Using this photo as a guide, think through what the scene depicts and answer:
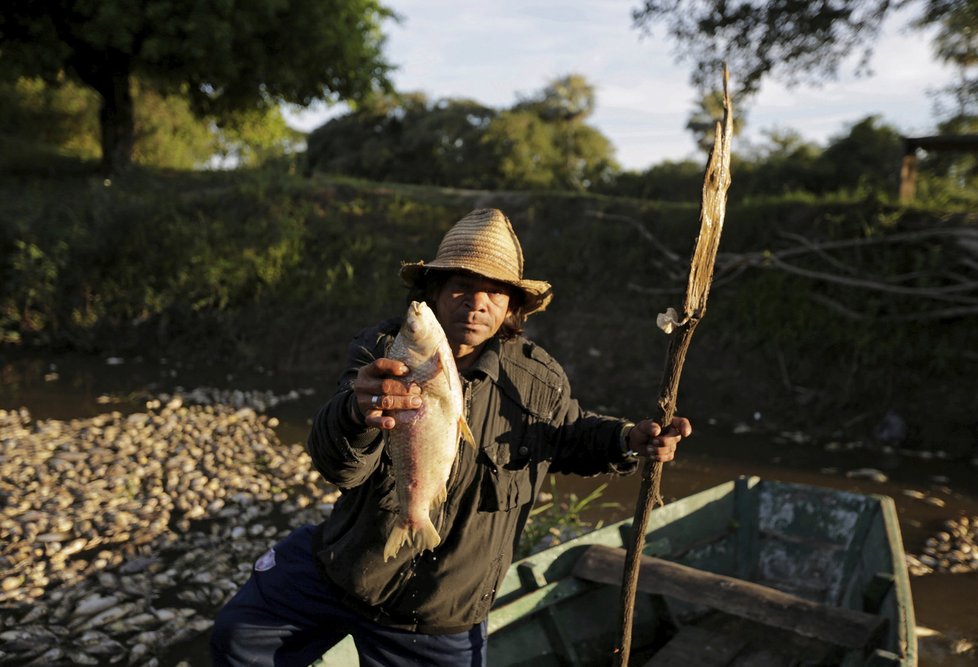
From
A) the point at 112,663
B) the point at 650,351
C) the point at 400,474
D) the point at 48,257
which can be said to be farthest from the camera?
the point at 48,257

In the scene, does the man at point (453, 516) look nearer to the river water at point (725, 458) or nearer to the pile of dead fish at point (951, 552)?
the river water at point (725, 458)

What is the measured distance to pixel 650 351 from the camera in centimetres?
1236

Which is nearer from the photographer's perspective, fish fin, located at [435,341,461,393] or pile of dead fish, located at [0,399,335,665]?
fish fin, located at [435,341,461,393]

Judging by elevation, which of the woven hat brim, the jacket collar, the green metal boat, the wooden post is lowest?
the green metal boat

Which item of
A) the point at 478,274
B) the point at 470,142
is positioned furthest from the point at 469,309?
the point at 470,142

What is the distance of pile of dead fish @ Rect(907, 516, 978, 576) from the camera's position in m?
6.98

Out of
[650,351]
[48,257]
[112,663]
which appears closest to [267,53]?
[48,257]

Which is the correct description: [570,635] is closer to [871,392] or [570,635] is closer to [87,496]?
[87,496]

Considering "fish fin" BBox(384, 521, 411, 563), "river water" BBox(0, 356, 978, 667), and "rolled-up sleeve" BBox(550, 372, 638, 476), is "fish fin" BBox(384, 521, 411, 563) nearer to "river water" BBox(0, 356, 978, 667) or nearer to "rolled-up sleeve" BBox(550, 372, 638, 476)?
"rolled-up sleeve" BBox(550, 372, 638, 476)

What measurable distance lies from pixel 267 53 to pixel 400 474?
1815 centimetres

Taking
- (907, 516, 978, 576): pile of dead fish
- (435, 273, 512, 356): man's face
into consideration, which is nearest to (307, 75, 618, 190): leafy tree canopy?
(907, 516, 978, 576): pile of dead fish

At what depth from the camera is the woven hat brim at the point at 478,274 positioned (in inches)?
114

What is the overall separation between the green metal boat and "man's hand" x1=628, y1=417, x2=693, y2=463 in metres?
1.49

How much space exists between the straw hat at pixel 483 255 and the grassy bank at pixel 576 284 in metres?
8.92
